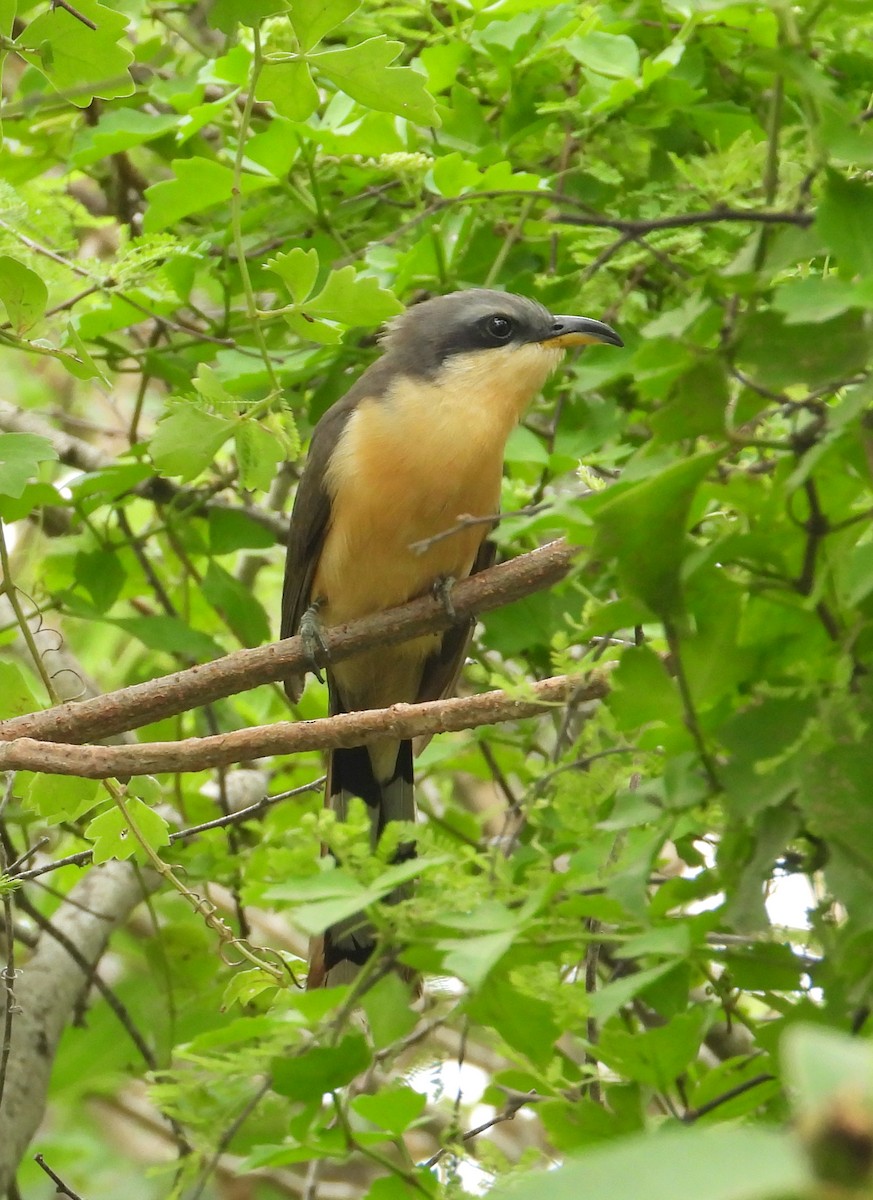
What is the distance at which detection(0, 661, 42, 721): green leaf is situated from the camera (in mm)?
3115

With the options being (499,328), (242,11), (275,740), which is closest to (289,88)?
(242,11)

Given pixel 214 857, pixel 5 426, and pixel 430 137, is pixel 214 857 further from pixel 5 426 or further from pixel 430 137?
pixel 430 137

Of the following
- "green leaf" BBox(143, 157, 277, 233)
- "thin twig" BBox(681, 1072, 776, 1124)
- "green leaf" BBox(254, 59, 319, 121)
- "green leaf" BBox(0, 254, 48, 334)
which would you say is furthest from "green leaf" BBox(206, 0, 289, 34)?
"thin twig" BBox(681, 1072, 776, 1124)

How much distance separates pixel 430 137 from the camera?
3863 millimetres

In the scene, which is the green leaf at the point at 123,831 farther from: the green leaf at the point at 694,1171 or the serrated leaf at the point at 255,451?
the green leaf at the point at 694,1171

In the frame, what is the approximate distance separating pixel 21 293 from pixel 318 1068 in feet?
5.15

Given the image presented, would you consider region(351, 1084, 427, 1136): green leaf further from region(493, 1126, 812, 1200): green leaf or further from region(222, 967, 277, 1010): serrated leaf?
region(493, 1126, 812, 1200): green leaf

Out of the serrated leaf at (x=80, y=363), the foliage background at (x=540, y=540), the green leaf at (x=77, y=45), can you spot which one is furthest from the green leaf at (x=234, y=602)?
the green leaf at (x=77, y=45)

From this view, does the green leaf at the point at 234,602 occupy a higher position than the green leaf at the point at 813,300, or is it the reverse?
the green leaf at the point at 813,300

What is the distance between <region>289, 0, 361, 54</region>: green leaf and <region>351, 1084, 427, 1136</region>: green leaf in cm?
175

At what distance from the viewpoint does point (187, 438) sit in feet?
8.93

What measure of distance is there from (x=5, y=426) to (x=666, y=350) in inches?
140

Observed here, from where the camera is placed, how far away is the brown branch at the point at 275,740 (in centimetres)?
260

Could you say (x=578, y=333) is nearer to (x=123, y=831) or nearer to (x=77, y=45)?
(x=77, y=45)
